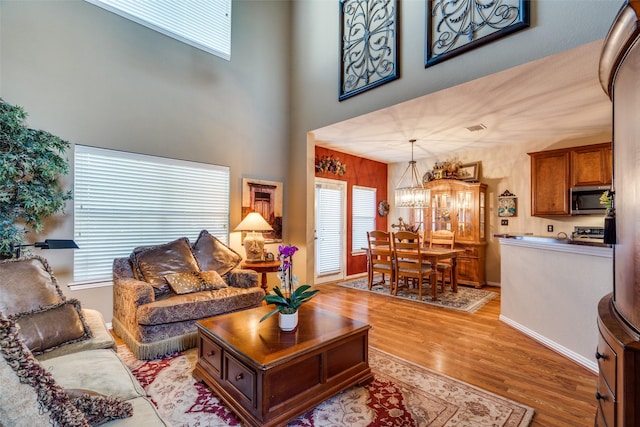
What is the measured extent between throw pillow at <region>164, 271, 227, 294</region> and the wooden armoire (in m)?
3.06

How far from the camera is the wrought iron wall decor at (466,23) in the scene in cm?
275

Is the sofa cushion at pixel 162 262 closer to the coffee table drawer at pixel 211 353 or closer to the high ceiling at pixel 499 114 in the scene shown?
the coffee table drawer at pixel 211 353

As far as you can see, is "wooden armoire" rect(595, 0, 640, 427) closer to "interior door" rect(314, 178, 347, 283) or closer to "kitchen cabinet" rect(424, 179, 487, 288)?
"kitchen cabinet" rect(424, 179, 487, 288)

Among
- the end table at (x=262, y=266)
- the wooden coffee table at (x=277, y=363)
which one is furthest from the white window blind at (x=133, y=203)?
the wooden coffee table at (x=277, y=363)

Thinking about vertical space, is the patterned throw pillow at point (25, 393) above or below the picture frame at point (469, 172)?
below

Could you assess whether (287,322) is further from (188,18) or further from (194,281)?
(188,18)

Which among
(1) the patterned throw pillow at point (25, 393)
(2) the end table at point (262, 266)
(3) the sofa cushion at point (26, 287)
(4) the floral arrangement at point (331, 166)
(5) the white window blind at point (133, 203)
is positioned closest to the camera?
(1) the patterned throw pillow at point (25, 393)

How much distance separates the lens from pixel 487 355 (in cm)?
272

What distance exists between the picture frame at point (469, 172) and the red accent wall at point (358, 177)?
174 cm

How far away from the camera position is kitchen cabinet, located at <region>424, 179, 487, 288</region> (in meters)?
5.57

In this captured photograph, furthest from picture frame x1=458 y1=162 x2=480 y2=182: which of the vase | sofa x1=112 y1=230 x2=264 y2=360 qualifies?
the vase

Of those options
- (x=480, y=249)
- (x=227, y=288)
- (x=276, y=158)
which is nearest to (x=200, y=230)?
(x=227, y=288)

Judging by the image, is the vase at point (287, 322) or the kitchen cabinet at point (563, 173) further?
the kitchen cabinet at point (563, 173)

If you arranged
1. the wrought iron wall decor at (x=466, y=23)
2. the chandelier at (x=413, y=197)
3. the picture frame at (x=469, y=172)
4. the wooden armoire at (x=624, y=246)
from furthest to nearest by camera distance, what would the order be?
the picture frame at (x=469, y=172), the chandelier at (x=413, y=197), the wrought iron wall decor at (x=466, y=23), the wooden armoire at (x=624, y=246)
